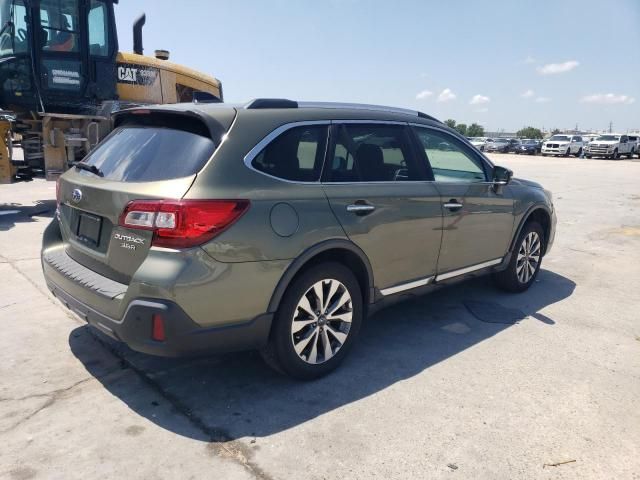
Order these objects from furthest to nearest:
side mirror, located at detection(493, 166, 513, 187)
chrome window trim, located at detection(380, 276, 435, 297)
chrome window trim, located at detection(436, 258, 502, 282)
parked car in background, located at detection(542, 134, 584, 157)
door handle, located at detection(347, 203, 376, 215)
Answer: parked car in background, located at detection(542, 134, 584, 157)
side mirror, located at detection(493, 166, 513, 187)
chrome window trim, located at detection(436, 258, 502, 282)
chrome window trim, located at detection(380, 276, 435, 297)
door handle, located at detection(347, 203, 376, 215)

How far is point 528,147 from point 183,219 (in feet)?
160

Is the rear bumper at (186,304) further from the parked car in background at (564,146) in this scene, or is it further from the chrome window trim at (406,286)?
the parked car in background at (564,146)

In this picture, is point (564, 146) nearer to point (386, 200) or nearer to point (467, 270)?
point (467, 270)

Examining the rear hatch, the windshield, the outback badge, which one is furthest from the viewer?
the windshield

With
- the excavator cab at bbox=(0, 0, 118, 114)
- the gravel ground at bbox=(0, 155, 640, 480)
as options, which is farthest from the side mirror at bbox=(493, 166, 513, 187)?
the excavator cab at bbox=(0, 0, 118, 114)

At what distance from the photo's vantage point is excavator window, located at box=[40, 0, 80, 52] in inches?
352

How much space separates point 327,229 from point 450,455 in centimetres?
148

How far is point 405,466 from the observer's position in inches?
104

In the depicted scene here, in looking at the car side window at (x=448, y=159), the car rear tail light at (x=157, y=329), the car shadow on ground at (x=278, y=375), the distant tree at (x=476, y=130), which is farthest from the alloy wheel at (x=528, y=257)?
the distant tree at (x=476, y=130)

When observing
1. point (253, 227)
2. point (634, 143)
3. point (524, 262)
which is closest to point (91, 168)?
point (253, 227)

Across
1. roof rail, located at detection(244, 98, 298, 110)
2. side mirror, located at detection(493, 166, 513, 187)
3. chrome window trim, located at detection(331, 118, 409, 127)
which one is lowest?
side mirror, located at detection(493, 166, 513, 187)

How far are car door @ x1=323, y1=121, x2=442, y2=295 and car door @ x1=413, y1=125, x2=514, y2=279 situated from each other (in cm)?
15

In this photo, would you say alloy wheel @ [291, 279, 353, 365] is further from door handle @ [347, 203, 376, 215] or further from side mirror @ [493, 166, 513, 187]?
side mirror @ [493, 166, 513, 187]

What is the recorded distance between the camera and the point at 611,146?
127ft
